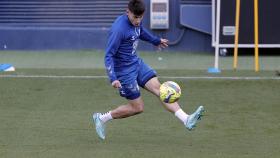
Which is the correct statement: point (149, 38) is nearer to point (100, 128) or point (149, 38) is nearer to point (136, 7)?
point (136, 7)

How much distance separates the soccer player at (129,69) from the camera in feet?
25.1

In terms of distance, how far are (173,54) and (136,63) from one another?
911 centimetres

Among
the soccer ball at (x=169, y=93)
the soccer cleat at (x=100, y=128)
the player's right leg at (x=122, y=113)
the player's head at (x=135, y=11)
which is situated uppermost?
the player's head at (x=135, y=11)

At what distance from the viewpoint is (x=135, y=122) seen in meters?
9.21

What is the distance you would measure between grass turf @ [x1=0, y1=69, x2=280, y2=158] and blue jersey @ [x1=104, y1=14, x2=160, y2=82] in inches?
30.5

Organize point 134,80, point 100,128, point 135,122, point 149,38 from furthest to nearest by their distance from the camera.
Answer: point 135,122 → point 149,38 → point 100,128 → point 134,80

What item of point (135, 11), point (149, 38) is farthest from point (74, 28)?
point (135, 11)

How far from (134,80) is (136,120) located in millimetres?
1464

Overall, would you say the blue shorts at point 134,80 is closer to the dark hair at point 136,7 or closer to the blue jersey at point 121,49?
the blue jersey at point 121,49

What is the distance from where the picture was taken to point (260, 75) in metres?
13.0

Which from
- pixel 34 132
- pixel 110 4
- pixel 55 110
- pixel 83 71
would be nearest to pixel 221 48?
pixel 110 4

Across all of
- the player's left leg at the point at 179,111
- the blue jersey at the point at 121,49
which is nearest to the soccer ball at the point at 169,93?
the player's left leg at the point at 179,111

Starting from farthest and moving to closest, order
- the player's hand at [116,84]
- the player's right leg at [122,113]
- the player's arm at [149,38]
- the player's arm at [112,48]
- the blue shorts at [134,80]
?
1. the player's arm at [149,38]
2. the player's right leg at [122,113]
3. the blue shorts at [134,80]
4. the player's arm at [112,48]
5. the player's hand at [116,84]

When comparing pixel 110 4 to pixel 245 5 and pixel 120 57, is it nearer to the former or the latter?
pixel 245 5
